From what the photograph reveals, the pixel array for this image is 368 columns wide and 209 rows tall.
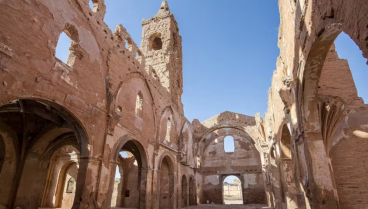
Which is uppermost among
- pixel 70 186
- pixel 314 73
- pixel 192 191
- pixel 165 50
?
pixel 165 50

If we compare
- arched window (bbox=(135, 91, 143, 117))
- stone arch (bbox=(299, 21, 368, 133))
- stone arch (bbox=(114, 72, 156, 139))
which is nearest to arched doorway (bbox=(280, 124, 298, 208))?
stone arch (bbox=(299, 21, 368, 133))

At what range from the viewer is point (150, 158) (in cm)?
1221

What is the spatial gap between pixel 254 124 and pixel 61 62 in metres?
19.2

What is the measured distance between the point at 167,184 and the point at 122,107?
7.28 metres

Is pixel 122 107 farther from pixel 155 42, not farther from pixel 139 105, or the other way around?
pixel 155 42

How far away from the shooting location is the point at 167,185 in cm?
1474

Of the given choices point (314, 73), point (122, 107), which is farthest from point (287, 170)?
point (122, 107)

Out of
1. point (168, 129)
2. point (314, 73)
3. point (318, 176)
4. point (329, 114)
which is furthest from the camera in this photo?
point (168, 129)

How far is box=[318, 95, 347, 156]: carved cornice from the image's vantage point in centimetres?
688

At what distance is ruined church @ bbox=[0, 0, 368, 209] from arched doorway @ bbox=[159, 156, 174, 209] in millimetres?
67

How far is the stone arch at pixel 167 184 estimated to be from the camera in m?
14.0

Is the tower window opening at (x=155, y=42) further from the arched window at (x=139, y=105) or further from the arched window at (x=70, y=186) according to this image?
the arched window at (x=70, y=186)

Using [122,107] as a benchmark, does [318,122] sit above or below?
below

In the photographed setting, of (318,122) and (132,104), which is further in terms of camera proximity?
(132,104)
